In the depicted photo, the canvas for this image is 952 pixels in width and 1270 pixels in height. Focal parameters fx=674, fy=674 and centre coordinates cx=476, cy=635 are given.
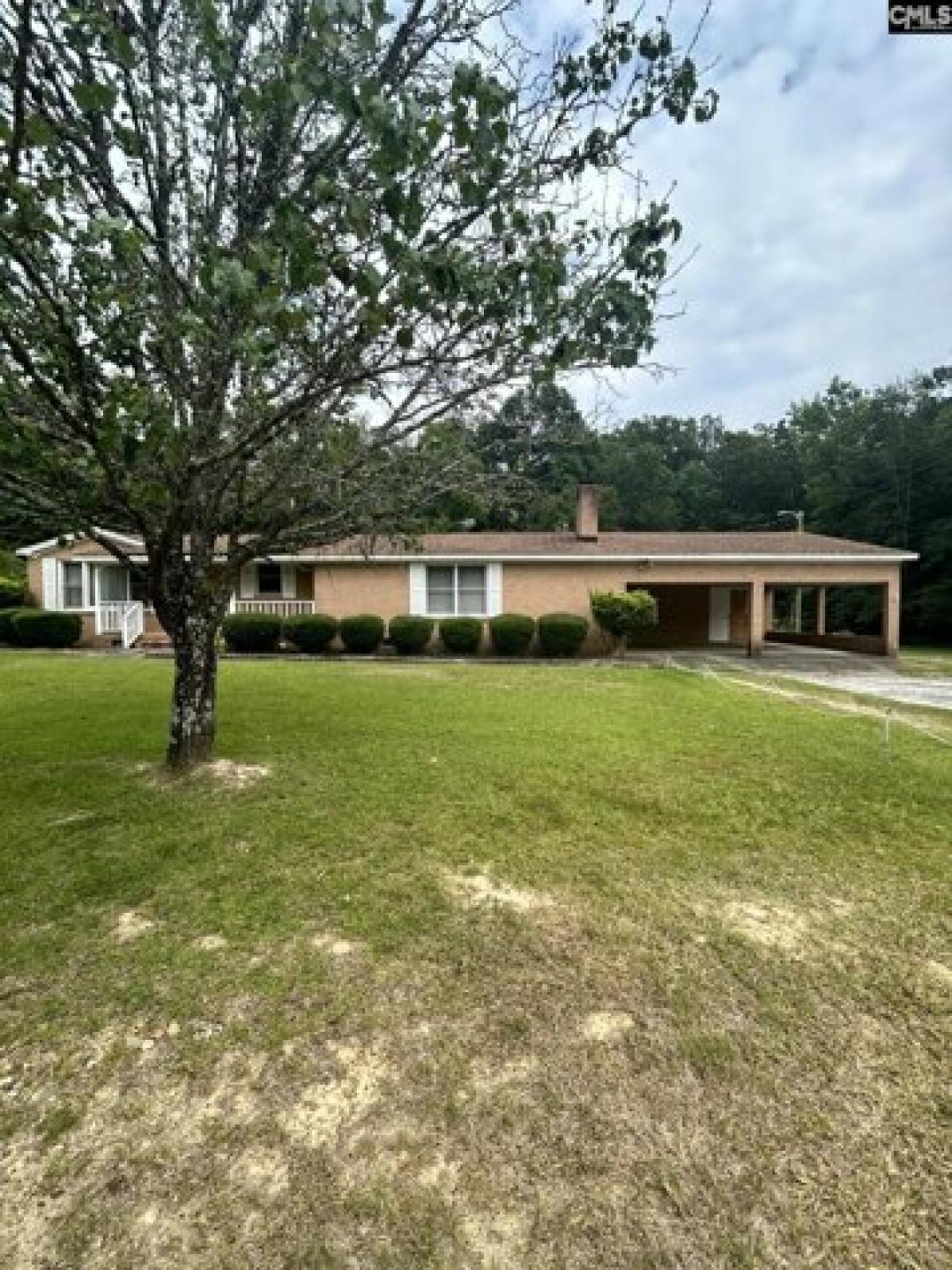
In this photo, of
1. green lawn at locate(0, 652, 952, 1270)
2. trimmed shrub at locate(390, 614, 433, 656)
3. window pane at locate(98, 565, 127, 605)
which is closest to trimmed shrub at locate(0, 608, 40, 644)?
window pane at locate(98, 565, 127, 605)

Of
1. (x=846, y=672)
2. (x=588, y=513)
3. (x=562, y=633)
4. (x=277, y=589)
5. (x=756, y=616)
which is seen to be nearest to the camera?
(x=846, y=672)

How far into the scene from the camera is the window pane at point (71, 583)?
19.1 metres

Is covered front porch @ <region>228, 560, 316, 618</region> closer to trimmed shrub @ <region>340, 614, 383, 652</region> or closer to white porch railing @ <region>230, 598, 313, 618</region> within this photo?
white porch railing @ <region>230, 598, 313, 618</region>

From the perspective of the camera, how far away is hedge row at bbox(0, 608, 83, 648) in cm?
1750

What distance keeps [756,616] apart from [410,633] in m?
9.39

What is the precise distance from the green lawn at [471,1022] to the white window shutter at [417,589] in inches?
490

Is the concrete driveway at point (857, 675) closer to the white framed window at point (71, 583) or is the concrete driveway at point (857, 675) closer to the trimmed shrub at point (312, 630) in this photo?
the trimmed shrub at point (312, 630)

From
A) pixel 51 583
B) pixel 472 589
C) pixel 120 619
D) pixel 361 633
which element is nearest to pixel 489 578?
pixel 472 589

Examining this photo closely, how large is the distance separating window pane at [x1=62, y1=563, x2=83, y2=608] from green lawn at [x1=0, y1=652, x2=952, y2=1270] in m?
15.8

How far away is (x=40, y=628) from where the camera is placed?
1755 cm

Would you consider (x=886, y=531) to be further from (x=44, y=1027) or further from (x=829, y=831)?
(x=44, y=1027)

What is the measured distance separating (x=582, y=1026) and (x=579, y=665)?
1254cm

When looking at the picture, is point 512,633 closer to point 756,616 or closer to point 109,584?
point 756,616

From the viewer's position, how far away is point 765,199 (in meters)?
6.27
